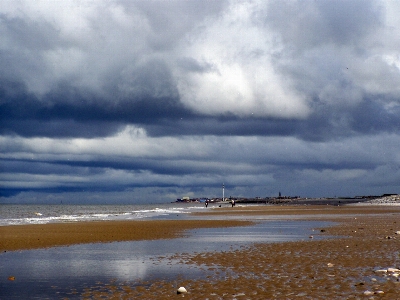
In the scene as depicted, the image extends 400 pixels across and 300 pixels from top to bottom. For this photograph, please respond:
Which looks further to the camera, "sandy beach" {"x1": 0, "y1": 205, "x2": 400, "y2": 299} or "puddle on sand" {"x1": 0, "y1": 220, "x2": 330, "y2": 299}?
"puddle on sand" {"x1": 0, "y1": 220, "x2": 330, "y2": 299}

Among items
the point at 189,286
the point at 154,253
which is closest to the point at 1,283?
the point at 189,286

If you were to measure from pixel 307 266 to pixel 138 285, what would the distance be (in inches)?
272

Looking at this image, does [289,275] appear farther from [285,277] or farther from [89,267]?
[89,267]

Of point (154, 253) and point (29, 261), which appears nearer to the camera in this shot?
point (29, 261)

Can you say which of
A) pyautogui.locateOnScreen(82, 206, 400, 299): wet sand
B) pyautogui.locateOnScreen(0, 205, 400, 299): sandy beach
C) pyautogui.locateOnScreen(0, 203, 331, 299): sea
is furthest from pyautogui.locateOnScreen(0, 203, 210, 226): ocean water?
pyautogui.locateOnScreen(82, 206, 400, 299): wet sand

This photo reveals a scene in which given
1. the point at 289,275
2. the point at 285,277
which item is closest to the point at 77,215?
the point at 289,275

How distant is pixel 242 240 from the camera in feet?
98.0

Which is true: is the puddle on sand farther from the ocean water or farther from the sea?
the ocean water

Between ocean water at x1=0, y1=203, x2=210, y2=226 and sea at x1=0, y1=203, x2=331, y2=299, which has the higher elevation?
ocean water at x1=0, y1=203, x2=210, y2=226

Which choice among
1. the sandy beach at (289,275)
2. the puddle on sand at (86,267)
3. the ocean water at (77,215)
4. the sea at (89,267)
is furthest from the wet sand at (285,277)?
the ocean water at (77,215)

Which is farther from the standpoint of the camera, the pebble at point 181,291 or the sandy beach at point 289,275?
the pebble at point 181,291

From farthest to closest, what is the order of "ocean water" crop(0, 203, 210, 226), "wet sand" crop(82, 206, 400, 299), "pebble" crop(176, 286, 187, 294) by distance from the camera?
"ocean water" crop(0, 203, 210, 226)
"pebble" crop(176, 286, 187, 294)
"wet sand" crop(82, 206, 400, 299)

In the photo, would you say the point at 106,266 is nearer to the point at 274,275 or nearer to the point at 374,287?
the point at 274,275

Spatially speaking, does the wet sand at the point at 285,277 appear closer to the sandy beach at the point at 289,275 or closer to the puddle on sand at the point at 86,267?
the sandy beach at the point at 289,275
